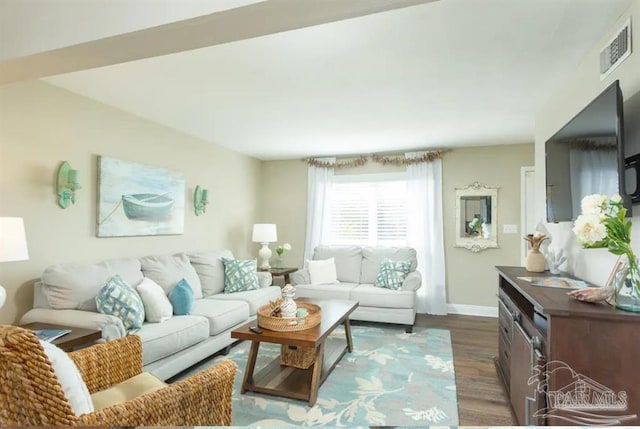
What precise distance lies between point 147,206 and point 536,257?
367 cm

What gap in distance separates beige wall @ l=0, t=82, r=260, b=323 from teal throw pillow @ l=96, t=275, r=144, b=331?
2.08 feet

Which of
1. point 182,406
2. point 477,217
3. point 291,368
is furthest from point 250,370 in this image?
point 477,217

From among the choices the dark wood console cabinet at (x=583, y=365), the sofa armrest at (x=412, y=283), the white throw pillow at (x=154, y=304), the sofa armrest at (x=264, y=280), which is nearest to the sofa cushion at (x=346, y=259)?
the sofa armrest at (x=412, y=283)

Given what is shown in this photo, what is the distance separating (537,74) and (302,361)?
2.87 metres

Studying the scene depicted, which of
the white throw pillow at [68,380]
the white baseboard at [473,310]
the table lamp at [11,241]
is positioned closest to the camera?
the white throw pillow at [68,380]

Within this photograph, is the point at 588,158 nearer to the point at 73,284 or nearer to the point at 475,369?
the point at 475,369

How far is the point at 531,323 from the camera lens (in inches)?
73.2

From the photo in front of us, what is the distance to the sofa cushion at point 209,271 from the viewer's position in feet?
13.1

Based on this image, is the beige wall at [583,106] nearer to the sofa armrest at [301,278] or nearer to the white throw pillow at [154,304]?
the sofa armrest at [301,278]

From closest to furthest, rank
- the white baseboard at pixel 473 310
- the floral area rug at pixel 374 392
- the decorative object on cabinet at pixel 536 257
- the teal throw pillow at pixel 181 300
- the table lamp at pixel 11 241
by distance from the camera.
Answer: the table lamp at pixel 11 241, the floral area rug at pixel 374 392, the decorative object on cabinet at pixel 536 257, the teal throw pillow at pixel 181 300, the white baseboard at pixel 473 310

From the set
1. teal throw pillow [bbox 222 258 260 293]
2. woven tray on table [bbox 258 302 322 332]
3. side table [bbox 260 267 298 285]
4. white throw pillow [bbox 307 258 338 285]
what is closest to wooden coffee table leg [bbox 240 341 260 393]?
woven tray on table [bbox 258 302 322 332]

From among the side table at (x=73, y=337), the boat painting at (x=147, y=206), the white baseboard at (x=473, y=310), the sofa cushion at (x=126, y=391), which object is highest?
the boat painting at (x=147, y=206)

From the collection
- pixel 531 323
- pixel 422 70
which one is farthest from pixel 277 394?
pixel 422 70

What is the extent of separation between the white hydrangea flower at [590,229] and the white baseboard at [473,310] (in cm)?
367
